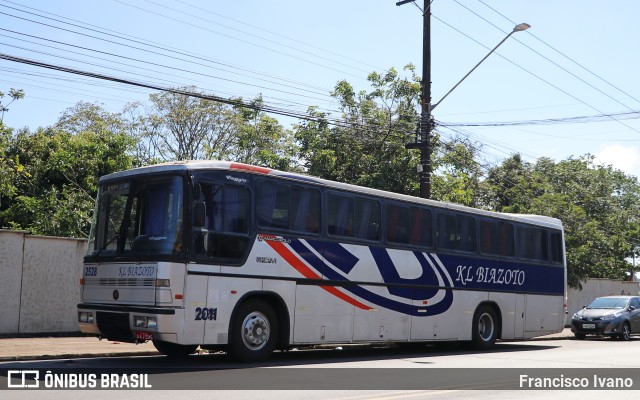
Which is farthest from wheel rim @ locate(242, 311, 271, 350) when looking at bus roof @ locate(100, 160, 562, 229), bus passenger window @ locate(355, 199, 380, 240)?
bus passenger window @ locate(355, 199, 380, 240)

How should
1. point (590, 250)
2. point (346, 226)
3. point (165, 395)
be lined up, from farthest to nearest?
point (590, 250) < point (346, 226) < point (165, 395)

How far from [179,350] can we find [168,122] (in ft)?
107

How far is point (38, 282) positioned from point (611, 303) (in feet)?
63.1

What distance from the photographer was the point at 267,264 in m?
13.8

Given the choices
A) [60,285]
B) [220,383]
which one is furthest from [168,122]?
[220,383]

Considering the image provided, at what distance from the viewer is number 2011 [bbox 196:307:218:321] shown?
12603 mm

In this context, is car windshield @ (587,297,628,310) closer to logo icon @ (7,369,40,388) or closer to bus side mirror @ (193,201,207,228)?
bus side mirror @ (193,201,207,228)

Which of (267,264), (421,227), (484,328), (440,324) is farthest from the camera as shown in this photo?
(484,328)

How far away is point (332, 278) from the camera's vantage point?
15156mm

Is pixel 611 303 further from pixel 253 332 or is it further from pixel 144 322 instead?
pixel 144 322

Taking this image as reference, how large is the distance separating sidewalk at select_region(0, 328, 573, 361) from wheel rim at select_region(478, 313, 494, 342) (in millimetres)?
8131

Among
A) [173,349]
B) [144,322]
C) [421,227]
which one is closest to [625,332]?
[421,227]

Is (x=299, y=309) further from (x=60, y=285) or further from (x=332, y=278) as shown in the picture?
(x=60, y=285)

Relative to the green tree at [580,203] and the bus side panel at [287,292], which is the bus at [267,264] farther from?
the green tree at [580,203]
